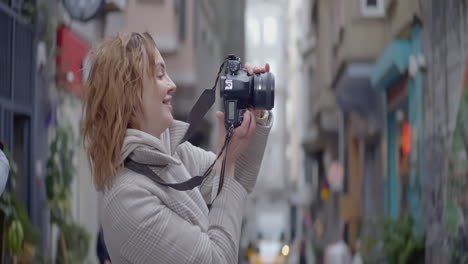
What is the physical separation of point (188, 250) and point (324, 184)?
29.2m

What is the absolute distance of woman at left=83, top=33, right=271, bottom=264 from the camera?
2.87 metres

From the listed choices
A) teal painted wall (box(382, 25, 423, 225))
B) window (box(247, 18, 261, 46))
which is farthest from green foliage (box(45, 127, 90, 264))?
window (box(247, 18, 261, 46))

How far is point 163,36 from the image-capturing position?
19.3m

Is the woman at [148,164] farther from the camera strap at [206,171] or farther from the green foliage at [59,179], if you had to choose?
the green foliage at [59,179]

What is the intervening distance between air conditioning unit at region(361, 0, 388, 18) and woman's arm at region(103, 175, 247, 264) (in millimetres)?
12115

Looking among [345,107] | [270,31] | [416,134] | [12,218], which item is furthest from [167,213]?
[270,31]

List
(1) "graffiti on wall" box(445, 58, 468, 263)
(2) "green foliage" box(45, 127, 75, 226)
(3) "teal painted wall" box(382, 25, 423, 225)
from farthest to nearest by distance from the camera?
(3) "teal painted wall" box(382, 25, 423, 225)
(2) "green foliage" box(45, 127, 75, 226)
(1) "graffiti on wall" box(445, 58, 468, 263)

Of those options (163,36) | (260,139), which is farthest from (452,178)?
(163,36)

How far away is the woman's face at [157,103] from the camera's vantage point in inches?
119

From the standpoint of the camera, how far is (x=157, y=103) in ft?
9.91

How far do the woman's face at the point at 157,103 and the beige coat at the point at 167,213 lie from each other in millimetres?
48

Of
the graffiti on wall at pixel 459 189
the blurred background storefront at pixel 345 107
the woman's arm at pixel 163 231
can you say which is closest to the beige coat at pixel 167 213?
the woman's arm at pixel 163 231

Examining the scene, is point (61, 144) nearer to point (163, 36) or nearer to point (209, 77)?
point (163, 36)

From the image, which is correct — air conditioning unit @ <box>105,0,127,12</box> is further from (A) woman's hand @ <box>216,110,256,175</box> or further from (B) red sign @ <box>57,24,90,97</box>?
(A) woman's hand @ <box>216,110,256,175</box>
